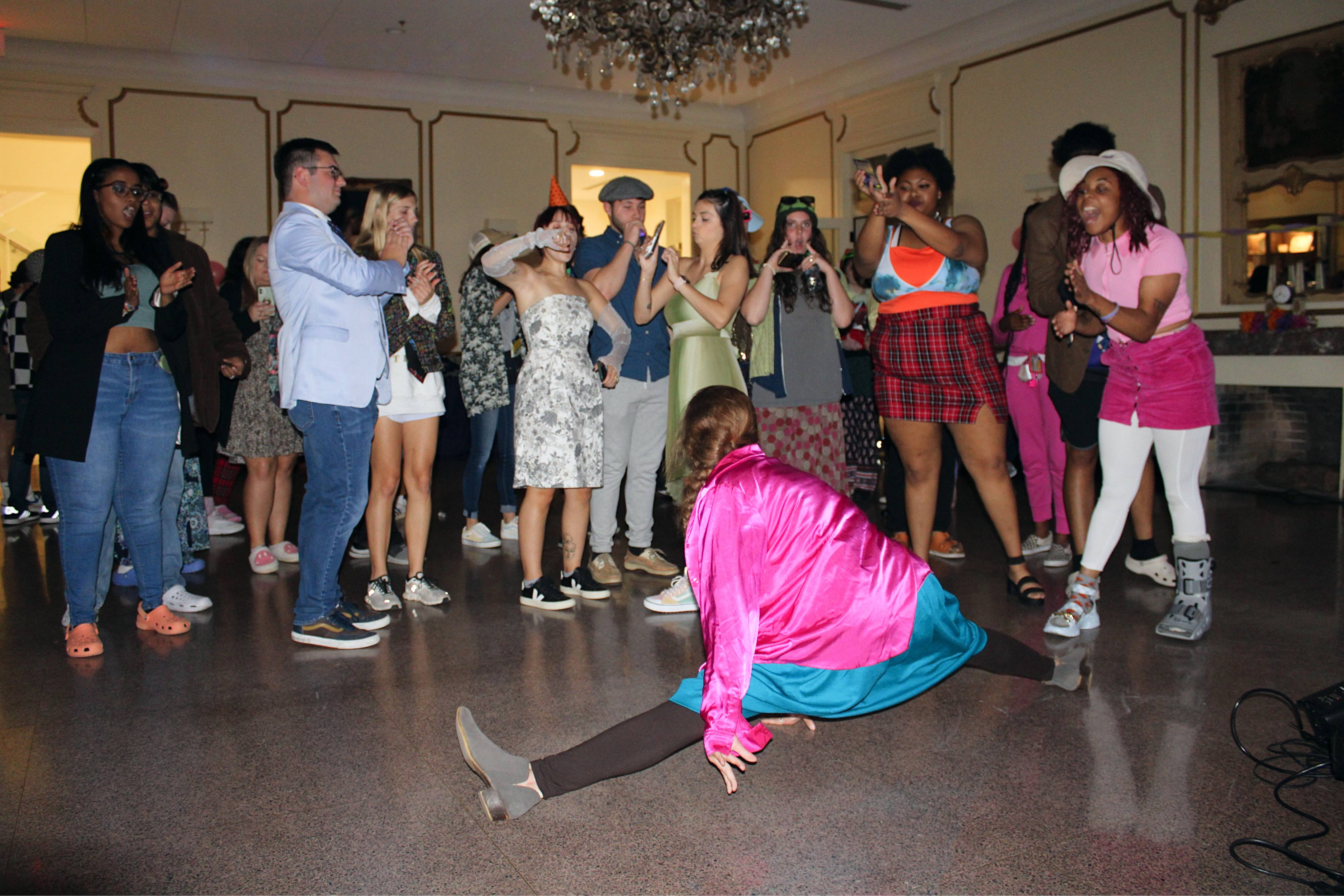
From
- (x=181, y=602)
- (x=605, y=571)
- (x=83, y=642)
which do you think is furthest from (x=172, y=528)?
(x=605, y=571)

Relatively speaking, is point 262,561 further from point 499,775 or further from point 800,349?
point 499,775

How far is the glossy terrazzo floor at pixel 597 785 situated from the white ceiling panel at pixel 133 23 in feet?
19.2

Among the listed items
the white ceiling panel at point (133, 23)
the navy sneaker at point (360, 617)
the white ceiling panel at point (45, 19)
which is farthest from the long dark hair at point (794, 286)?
the white ceiling panel at point (45, 19)

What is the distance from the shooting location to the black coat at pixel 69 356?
2.74m

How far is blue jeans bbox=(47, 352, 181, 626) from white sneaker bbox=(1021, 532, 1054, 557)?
339 centimetres

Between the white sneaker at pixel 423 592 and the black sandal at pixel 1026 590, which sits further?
the white sneaker at pixel 423 592

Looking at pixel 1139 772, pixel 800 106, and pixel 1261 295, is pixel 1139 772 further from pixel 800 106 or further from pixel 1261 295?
pixel 800 106

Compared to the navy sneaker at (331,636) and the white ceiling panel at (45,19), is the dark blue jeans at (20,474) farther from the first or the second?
the white ceiling panel at (45,19)

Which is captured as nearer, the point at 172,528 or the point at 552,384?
the point at 552,384

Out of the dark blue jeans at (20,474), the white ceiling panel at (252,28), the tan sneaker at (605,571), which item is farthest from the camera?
the white ceiling panel at (252,28)

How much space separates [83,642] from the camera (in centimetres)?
292

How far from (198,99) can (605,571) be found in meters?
7.44

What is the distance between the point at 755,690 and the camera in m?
1.82

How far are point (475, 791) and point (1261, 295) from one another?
20.8 ft
